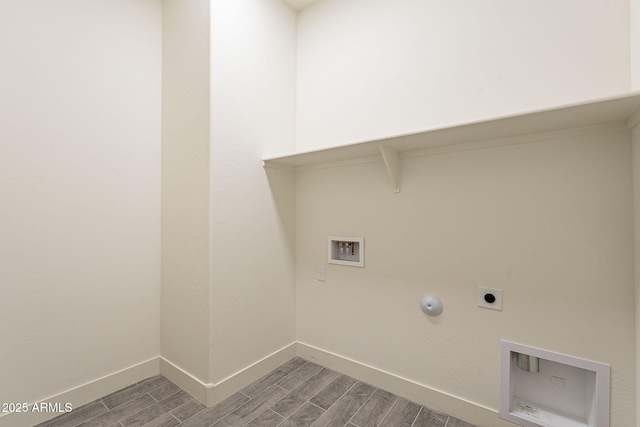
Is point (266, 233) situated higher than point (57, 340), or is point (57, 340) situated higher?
point (266, 233)

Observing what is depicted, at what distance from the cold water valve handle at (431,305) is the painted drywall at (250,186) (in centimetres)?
105

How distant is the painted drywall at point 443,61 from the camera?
1.28 metres

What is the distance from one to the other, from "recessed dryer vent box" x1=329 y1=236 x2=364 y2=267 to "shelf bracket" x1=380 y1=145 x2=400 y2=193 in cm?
45

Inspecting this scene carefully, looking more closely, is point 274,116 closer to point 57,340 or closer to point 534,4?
point 534,4

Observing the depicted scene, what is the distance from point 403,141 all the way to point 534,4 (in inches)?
36.5

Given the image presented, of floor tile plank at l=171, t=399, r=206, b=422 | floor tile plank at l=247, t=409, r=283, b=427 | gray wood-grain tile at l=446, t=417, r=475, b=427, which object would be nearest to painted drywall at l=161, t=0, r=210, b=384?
floor tile plank at l=171, t=399, r=206, b=422

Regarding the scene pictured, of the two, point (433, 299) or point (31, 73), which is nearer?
point (31, 73)

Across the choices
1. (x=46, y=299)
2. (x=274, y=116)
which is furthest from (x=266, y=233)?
(x=46, y=299)

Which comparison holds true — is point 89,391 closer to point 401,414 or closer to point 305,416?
point 305,416

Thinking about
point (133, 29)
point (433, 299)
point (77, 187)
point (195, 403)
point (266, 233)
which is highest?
point (133, 29)

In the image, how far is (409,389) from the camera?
1.71m

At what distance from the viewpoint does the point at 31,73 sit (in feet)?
4.91

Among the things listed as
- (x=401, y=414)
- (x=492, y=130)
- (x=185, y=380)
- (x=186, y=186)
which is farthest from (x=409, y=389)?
(x=186, y=186)

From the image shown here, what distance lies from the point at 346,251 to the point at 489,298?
93 cm
